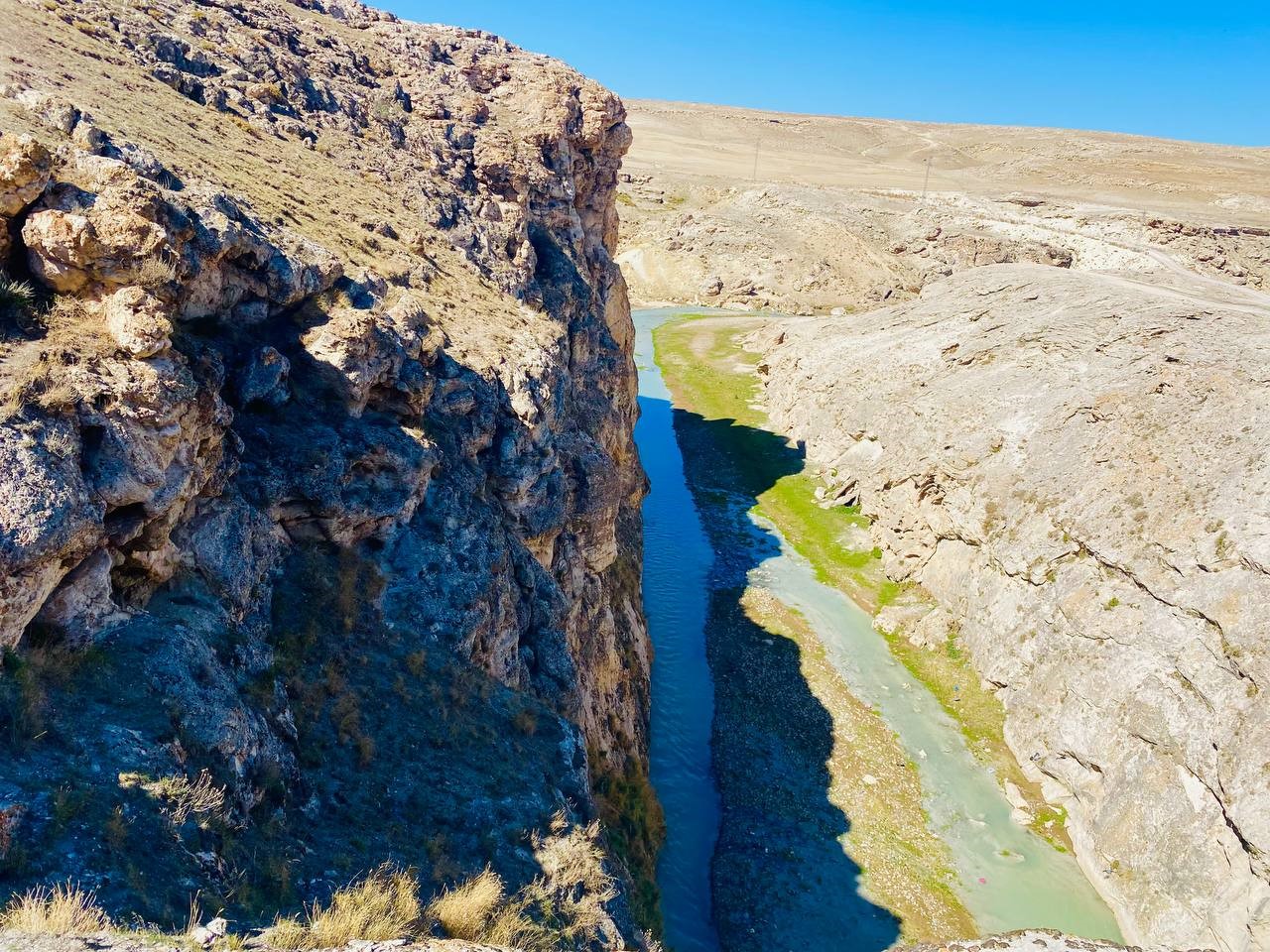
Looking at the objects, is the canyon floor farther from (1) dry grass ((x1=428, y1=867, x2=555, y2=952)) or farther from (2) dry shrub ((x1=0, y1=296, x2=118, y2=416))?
(2) dry shrub ((x1=0, y1=296, x2=118, y2=416))

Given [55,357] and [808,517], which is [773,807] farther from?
[808,517]

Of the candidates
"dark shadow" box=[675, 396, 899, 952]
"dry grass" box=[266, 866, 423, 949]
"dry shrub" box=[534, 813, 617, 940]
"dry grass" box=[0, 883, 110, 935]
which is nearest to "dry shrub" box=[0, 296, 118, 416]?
"dry grass" box=[0, 883, 110, 935]

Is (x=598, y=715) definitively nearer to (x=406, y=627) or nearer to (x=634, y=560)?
(x=406, y=627)

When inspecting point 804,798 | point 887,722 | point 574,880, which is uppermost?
point 574,880

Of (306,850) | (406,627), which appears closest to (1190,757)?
(406,627)

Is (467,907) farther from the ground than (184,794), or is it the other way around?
(184,794)

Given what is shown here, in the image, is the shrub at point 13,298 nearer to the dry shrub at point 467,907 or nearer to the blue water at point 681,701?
the dry shrub at point 467,907

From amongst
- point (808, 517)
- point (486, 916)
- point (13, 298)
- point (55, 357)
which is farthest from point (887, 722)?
point (13, 298)
